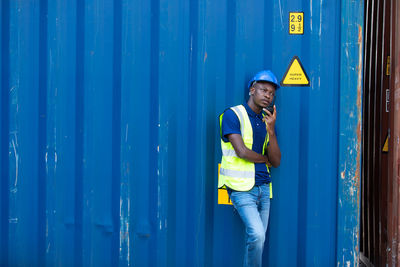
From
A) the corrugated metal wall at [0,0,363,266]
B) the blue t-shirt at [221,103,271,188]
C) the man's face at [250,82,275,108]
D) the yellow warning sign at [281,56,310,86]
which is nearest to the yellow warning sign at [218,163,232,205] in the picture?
the corrugated metal wall at [0,0,363,266]

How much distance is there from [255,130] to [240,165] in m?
0.33

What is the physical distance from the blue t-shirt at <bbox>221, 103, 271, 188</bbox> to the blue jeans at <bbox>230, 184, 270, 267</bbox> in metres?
0.09

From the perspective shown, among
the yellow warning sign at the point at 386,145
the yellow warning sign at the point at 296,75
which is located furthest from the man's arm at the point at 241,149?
the yellow warning sign at the point at 386,145

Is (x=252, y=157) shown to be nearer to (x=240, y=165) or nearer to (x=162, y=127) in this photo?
(x=240, y=165)

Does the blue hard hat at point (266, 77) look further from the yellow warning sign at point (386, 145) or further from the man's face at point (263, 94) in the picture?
the yellow warning sign at point (386, 145)

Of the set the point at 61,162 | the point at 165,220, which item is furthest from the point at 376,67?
the point at 61,162

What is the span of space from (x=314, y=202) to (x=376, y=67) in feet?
5.53

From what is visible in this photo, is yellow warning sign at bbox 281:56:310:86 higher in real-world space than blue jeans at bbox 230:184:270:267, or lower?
higher

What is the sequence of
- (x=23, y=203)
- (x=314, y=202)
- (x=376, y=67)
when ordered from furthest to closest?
(x=376, y=67) < (x=23, y=203) < (x=314, y=202)

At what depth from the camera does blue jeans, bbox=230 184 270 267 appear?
2.85 metres

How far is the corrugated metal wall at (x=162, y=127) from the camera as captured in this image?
3328 mm

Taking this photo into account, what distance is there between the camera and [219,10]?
3375 millimetres

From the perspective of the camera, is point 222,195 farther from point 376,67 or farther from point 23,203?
point 376,67

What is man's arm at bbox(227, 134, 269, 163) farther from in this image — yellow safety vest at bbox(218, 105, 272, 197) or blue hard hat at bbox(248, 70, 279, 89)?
blue hard hat at bbox(248, 70, 279, 89)
